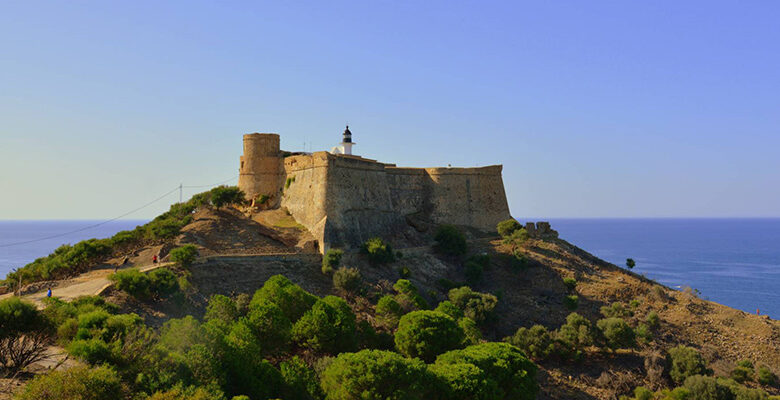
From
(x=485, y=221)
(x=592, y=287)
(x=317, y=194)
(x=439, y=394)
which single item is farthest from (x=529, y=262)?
(x=439, y=394)

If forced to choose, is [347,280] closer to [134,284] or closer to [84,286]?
[134,284]

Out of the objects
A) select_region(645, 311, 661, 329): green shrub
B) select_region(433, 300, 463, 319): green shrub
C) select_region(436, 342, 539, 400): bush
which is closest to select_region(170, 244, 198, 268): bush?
select_region(433, 300, 463, 319): green shrub

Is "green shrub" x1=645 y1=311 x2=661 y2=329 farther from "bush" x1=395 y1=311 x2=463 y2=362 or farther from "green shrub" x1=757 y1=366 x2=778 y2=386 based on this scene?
"bush" x1=395 y1=311 x2=463 y2=362

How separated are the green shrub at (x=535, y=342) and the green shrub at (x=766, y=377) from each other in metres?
10.6

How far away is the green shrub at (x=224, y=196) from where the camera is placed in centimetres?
3722

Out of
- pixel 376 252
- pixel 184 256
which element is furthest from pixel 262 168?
pixel 184 256

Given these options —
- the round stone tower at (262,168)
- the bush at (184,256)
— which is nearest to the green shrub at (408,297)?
the bush at (184,256)

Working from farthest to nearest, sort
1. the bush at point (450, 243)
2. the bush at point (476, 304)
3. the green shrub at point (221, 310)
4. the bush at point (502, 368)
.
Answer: the bush at point (450, 243) < the bush at point (476, 304) < the green shrub at point (221, 310) < the bush at point (502, 368)

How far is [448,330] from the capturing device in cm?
2603

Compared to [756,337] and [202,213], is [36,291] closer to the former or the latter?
[202,213]

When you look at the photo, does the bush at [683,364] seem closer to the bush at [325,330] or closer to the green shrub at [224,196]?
the bush at [325,330]

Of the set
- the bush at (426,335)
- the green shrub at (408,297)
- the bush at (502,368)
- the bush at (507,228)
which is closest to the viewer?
the bush at (502,368)

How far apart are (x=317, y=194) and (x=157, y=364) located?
19.8 m

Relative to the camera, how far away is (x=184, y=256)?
2839 cm
